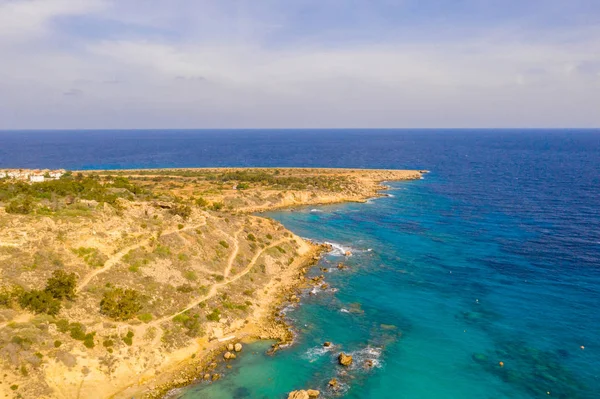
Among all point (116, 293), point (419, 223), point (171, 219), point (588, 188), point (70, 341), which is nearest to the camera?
point (70, 341)

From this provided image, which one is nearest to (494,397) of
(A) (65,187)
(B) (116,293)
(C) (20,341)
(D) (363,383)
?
(D) (363,383)

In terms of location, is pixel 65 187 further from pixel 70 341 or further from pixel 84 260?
pixel 70 341

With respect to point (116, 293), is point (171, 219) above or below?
above

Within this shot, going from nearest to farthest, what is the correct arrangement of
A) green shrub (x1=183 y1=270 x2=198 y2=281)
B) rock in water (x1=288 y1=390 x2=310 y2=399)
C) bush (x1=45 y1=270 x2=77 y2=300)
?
rock in water (x1=288 y1=390 x2=310 y2=399) → bush (x1=45 y1=270 x2=77 y2=300) → green shrub (x1=183 y1=270 x2=198 y2=281)

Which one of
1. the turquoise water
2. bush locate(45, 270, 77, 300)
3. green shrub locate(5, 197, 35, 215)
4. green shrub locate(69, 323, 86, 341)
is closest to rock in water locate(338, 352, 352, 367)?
the turquoise water

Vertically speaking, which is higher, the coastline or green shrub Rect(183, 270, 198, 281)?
green shrub Rect(183, 270, 198, 281)

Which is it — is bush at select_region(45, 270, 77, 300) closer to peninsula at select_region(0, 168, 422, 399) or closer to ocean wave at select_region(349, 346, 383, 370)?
peninsula at select_region(0, 168, 422, 399)

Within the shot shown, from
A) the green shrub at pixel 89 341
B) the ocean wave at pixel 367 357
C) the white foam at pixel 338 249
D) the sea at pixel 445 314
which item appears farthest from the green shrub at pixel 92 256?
the white foam at pixel 338 249

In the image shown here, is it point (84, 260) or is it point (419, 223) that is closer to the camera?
point (84, 260)
